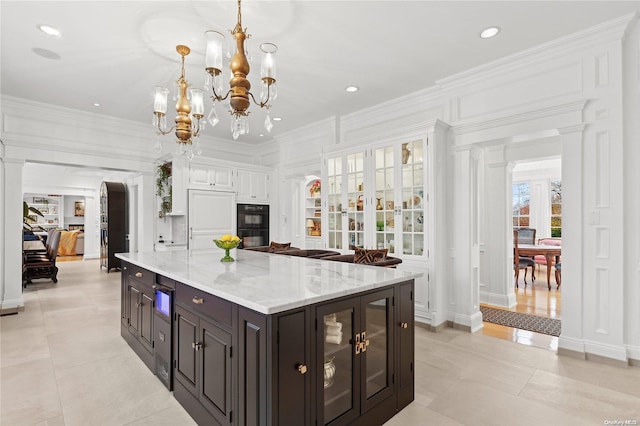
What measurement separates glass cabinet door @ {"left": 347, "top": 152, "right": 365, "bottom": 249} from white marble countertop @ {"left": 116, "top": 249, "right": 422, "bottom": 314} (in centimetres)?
187

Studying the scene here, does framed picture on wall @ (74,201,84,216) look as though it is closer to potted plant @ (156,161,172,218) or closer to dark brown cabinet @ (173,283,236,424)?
potted plant @ (156,161,172,218)

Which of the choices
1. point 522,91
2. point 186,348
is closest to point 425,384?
point 186,348

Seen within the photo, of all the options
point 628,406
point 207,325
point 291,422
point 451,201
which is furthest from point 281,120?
point 628,406

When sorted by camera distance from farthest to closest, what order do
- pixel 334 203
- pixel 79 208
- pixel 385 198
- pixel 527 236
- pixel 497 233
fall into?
pixel 79 208, pixel 527 236, pixel 334 203, pixel 497 233, pixel 385 198

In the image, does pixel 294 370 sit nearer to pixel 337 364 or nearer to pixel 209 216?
pixel 337 364

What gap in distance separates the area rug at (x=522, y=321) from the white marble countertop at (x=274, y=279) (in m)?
2.55

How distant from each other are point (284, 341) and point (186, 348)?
104 centimetres

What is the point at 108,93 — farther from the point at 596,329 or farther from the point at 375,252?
the point at 596,329

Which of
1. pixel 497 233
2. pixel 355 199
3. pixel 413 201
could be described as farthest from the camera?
pixel 497 233

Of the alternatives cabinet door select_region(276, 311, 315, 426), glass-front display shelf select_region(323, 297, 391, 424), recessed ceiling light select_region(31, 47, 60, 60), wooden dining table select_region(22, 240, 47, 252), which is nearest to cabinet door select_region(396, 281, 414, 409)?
glass-front display shelf select_region(323, 297, 391, 424)

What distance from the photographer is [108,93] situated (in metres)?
4.34

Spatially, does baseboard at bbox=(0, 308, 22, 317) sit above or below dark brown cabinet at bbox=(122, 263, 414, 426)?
below

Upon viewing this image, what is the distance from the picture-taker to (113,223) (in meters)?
8.13

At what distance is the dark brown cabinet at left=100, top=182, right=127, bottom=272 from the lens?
797 centimetres
